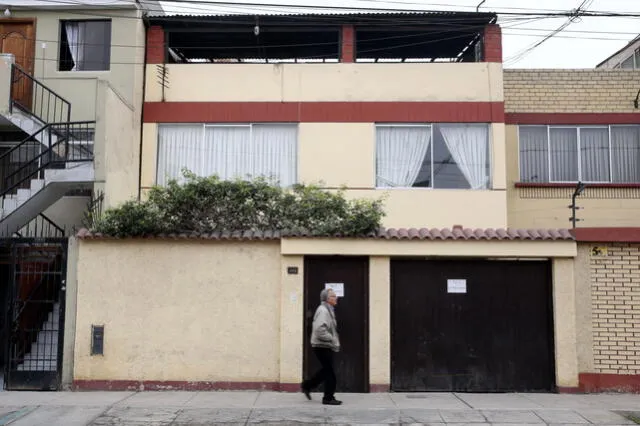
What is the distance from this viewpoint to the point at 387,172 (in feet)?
46.9

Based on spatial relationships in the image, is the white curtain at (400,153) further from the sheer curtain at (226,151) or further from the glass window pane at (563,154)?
the glass window pane at (563,154)

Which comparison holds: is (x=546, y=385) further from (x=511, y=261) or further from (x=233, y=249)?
(x=233, y=249)

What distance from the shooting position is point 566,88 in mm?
15172

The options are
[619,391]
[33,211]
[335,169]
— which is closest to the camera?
[619,391]

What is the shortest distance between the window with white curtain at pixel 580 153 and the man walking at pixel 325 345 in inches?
323

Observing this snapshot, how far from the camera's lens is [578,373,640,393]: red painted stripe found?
935cm

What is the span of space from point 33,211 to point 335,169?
632cm

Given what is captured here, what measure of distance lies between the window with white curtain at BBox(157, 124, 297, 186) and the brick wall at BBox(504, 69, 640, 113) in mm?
5551

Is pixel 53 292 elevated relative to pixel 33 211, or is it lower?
lower

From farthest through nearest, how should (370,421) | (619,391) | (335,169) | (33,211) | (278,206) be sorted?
(335,169) < (33,211) < (278,206) < (619,391) < (370,421)

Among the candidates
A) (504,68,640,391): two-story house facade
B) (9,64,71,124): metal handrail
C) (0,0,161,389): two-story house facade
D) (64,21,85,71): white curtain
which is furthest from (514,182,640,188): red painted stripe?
(64,21,85,71): white curtain

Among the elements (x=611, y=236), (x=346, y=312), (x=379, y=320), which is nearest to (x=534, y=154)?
(x=611, y=236)

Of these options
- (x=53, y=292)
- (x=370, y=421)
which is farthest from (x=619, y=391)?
(x=53, y=292)

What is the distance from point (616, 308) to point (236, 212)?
607 centimetres
